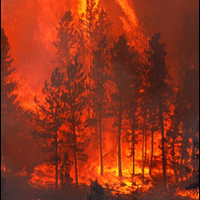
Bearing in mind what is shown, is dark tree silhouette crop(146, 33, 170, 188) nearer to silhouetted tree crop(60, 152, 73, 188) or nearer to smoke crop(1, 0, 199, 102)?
smoke crop(1, 0, 199, 102)

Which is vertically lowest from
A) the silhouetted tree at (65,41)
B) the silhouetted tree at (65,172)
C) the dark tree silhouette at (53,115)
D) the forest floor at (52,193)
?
the forest floor at (52,193)

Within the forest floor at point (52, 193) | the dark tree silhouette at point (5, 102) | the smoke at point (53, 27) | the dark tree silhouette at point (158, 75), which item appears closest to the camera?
the forest floor at point (52, 193)

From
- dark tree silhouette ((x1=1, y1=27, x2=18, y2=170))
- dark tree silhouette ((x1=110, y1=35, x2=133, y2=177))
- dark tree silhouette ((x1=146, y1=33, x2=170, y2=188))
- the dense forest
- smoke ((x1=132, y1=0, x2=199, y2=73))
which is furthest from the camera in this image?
smoke ((x1=132, y1=0, x2=199, y2=73))

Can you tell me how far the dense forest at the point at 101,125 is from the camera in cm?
1566

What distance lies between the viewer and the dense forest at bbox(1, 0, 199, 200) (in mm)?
15664

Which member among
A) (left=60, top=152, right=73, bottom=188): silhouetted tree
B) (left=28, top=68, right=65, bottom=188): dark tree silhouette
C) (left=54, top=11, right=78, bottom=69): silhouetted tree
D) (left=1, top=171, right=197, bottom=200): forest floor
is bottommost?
(left=1, top=171, right=197, bottom=200): forest floor

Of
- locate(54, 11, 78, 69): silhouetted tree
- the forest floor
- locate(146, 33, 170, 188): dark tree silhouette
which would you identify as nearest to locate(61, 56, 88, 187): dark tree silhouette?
the forest floor

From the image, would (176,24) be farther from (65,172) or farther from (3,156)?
(3,156)

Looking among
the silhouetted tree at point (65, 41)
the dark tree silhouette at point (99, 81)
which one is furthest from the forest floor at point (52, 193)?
the silhouetted tree at point (65, 41)

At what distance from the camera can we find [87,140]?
17344 mm

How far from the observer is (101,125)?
18.4m

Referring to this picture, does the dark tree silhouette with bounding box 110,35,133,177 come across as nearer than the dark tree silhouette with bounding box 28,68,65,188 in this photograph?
No

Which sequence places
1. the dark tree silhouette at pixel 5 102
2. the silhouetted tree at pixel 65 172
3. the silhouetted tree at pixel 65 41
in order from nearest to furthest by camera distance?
the dark tree silhouette at pixel 5 102 < the silhouetted tree at pixel 65 172 < the silhouetted tree at pixel 65 41

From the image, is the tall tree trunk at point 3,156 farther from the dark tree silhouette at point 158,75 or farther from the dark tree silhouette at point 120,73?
the dark tree silhouette at point 158,75
